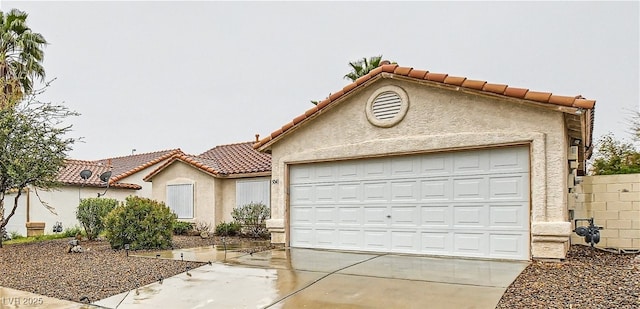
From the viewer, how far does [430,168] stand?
10727mm

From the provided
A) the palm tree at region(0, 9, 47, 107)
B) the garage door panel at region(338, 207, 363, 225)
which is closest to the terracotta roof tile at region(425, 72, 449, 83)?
the garage door panel at region(338, 207, 363, 225)

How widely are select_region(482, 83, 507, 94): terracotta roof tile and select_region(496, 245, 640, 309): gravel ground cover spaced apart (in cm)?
378

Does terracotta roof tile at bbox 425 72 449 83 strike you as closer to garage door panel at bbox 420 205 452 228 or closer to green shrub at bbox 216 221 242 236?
garage door panel at bbox 420 205 452 228

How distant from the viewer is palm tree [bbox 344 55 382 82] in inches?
879

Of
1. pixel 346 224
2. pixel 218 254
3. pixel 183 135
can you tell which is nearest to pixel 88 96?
pixel 183 135

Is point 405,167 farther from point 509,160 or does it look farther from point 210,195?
point 210,195

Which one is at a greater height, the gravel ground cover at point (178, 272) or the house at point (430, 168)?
the house at point (430, 168)

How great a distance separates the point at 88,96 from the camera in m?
25.7

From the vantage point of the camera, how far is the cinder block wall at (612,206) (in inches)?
415

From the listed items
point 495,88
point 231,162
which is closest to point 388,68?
point 495,88

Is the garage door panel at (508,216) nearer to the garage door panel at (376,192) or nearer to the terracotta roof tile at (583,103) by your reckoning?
the terracotta roof tile at (583,103)

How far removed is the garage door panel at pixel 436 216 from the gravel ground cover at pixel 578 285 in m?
2.10

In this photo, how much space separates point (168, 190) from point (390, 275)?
14.4m

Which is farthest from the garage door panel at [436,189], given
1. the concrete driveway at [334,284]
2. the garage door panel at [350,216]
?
the garage door panel at [350,216]
